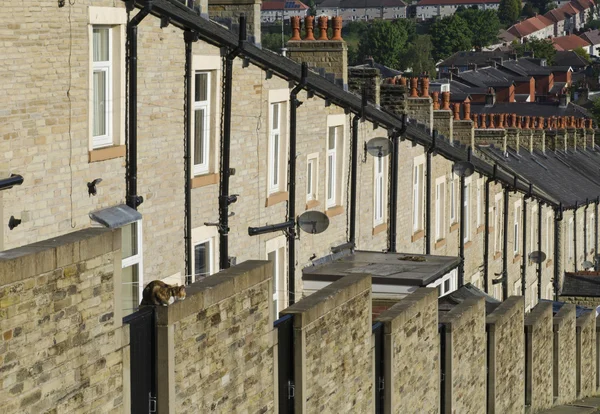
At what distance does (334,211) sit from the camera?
27.5 metres

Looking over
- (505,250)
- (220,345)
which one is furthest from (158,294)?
(505,250)

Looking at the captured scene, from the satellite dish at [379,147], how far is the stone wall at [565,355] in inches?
160

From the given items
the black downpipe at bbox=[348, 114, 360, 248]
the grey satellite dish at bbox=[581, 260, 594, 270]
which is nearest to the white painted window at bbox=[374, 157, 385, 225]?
the black downpipe at bbox=[348, 114, 360, 248]

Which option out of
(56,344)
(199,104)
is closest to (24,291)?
(56,344)

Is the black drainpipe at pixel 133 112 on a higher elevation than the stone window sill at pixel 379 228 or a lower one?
higher

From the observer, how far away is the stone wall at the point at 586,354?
102 feet

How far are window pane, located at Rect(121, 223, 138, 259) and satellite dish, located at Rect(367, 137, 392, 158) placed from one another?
9250 millimetres

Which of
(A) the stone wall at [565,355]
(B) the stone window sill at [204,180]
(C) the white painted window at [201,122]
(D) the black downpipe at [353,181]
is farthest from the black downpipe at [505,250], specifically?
(C) the white painted window at [201,122]

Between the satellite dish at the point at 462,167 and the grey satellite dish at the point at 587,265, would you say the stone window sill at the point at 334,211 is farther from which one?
the grey satellite dish at the point at 587,265

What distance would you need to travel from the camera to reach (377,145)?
1113 inches

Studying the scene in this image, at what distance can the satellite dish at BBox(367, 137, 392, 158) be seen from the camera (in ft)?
92.4

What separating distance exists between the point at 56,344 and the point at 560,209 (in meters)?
37.2

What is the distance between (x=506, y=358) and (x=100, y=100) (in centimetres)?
830

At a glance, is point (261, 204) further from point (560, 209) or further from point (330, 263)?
point (560, 209)
